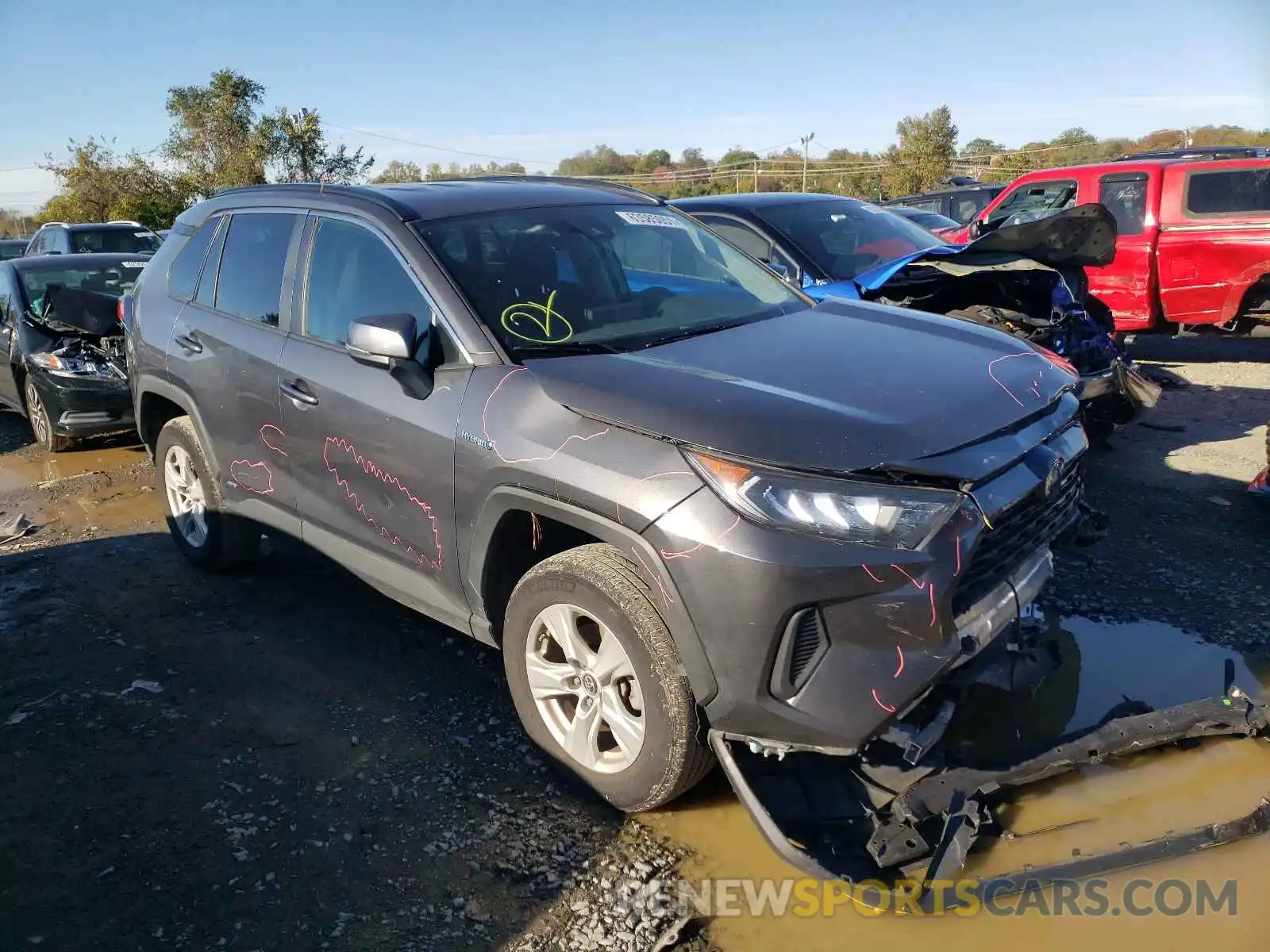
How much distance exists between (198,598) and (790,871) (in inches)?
136

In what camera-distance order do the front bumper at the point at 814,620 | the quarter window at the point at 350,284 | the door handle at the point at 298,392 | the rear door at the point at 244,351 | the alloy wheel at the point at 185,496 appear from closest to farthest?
1. the front bumper at the point at 814,620
2. the quarter window at the point at 350,284
3. the door handle at the point at 298,392
4. the rear door at the point at 244,351
5. the alloy wheel at the point at 185,496

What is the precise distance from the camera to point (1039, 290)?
5.98 meters

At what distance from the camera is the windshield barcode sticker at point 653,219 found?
4.07 m

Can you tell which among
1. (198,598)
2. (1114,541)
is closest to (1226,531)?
(1114,541)

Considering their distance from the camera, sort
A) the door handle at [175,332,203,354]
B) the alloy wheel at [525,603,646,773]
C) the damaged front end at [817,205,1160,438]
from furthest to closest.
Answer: the damaged front end at [817,205,1160,438]
the door handle at [175,332,203,354]
the alloy wheel at [525,603,646,773]

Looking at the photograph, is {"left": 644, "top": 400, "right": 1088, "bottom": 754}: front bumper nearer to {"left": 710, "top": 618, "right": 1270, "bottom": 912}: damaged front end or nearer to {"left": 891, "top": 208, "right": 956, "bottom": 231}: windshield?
{"left": 710, "top": 618, "right": 1270, "bottom": 912}: damaged front end

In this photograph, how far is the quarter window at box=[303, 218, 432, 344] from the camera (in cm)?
341

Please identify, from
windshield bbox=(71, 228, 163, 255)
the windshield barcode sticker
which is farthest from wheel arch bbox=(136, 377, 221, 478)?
windshield bbox=(71, 228, 163, 255)

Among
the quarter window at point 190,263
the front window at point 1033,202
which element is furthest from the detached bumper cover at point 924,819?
the front window at point 1033,202

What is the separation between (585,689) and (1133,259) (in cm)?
824

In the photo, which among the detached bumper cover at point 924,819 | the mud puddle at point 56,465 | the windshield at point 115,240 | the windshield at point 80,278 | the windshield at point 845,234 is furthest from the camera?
the windshield at point 115,240

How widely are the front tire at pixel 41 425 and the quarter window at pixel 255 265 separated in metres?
4.30

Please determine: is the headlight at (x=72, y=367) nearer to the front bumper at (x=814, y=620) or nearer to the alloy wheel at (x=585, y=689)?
the alloy wheel at (x=585, y=689)

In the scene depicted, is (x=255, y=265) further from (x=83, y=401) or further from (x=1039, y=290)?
(x=1039, y=290)
